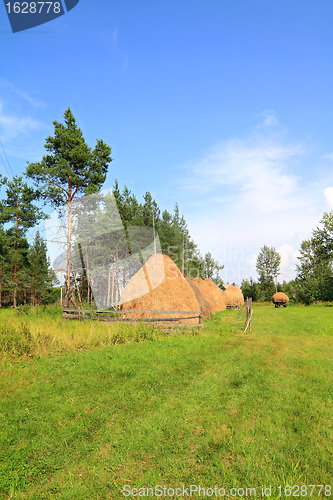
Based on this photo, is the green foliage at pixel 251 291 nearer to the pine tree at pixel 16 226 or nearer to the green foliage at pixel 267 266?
the green foliage at pixel 267 266

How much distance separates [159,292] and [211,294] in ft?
47.5

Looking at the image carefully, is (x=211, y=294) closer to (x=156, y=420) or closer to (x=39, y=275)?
(x=39, y=275)

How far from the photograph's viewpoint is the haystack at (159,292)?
15188 millimetres

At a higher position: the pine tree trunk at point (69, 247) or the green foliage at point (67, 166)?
the green foliage at point (67, 166)

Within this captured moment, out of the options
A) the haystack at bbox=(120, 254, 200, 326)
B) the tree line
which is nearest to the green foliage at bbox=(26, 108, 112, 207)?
the tree line

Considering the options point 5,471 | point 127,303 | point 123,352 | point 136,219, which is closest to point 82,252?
point 136,219

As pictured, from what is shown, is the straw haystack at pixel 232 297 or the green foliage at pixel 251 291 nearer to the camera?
the straw haystack at pixel 232 297

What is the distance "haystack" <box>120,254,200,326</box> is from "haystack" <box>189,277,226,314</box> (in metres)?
11.4

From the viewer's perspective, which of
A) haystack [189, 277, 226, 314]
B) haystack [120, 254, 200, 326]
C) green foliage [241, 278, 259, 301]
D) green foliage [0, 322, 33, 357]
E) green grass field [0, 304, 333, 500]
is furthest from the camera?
green foliage [241, 278, 259, 301]

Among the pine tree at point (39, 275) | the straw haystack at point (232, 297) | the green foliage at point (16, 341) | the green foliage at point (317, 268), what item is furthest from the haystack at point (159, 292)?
the green foliage at point (317, 268)

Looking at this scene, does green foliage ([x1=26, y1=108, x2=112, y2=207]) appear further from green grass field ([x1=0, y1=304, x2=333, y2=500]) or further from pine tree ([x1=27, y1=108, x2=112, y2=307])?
green grass field ([x1=0, y1=304, x2=333, y2=500])

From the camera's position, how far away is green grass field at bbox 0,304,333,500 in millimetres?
3688

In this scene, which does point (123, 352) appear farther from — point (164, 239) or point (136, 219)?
point (164, 239)

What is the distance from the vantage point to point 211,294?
1139 inches
